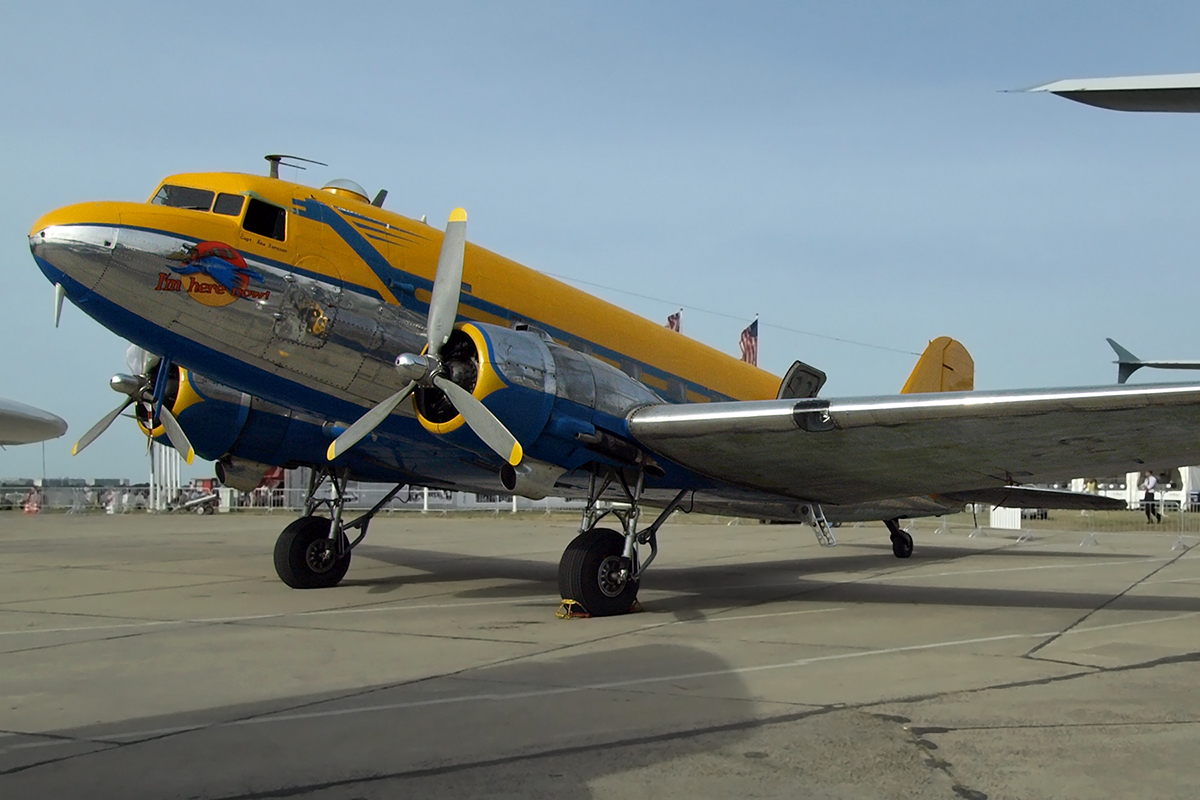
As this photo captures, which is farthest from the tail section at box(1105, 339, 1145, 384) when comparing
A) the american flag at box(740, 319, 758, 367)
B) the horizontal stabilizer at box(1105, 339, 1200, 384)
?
the american flag at box(740, 319, 758, 367)

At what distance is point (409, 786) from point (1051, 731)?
10.5 feet

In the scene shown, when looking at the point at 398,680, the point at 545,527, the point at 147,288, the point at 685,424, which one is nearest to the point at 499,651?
the point at 398,680

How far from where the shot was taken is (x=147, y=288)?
8.73 metres

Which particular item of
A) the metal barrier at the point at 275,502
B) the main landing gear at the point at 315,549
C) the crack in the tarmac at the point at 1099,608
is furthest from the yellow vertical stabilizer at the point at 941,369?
the metal barrier at the point at 275,502

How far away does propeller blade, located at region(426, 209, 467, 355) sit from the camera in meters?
9.16

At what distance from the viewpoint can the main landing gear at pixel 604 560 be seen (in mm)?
9516

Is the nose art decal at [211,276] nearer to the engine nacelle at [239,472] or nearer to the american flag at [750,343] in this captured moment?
the engine nacelle at [239,472]

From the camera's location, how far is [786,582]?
44.8 ft

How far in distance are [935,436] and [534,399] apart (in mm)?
3809

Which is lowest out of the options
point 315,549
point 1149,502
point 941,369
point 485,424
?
point 1149,502

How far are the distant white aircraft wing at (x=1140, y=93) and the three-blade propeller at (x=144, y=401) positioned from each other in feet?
34.5

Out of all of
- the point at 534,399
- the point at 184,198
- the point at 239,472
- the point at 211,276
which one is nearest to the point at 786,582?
the point at 534,399

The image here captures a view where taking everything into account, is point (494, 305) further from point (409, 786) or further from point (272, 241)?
point (409, 786)

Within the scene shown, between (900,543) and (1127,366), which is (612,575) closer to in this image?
(900,543)
